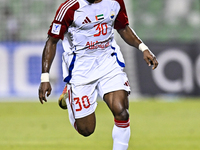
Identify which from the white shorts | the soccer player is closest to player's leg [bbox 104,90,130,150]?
the soccer player

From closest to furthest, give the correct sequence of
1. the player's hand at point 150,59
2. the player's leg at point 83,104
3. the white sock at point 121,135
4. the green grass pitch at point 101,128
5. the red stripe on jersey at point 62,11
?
the white sock at point 121,135, the player's hand at point 150,59, the red stripe on jersey at point 62,11, the player's leg at point 83,104, the green grass pitch at point 101,128

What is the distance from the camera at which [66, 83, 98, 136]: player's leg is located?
569cm

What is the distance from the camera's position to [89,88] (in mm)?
5684

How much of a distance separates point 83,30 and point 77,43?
0.21 metres

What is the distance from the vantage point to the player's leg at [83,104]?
18.7 feet

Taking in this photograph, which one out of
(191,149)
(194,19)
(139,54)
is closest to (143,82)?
(139,54)

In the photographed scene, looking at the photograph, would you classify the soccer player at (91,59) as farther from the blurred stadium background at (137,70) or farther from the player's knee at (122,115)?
the blurred stadium background at (137,70)

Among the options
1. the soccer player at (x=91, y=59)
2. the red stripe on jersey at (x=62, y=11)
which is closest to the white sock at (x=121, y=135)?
the soccer player at (x=91, y=59)

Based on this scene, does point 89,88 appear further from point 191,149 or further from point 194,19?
point 194,19

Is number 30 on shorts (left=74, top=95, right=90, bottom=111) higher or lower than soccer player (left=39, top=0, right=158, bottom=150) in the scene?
lower

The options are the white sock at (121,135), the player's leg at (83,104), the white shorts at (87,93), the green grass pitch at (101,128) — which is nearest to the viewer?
the white sock at (121,135)

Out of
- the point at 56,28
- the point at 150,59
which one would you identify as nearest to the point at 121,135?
the point at 150,59

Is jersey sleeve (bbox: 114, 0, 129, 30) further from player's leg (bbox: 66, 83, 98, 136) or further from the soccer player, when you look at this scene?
player's leg (bbox: 66, 83, 98, 136)

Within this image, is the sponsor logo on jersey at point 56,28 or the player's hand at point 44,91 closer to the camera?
the player's hand at point 44,91
